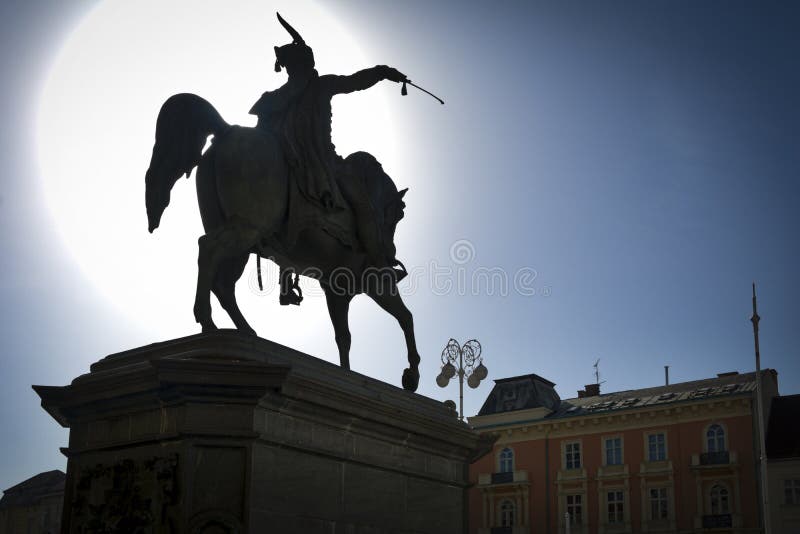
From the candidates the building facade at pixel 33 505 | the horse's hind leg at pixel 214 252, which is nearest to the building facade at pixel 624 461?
the building facade at pixel 33 505

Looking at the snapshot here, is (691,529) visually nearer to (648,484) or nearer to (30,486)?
(648,484)

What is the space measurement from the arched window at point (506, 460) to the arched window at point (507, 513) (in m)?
1.79

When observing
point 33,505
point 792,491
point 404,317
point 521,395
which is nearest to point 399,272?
point 404,317

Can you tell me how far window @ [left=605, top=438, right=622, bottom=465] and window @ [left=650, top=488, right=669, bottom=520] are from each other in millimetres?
2583

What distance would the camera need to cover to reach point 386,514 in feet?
30.3

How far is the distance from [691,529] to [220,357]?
151ft

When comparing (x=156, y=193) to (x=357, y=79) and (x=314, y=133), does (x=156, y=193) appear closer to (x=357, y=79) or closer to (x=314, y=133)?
(x=314, y=133)

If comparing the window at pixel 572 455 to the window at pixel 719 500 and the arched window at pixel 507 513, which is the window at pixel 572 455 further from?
the window at pixel 719 500

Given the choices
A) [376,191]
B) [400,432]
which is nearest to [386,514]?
[400,432]

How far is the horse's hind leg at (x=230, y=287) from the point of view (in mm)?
9297

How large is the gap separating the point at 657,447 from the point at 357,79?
4518 centimetres

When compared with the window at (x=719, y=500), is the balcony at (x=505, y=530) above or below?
below

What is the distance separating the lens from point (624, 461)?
5275 centimetres

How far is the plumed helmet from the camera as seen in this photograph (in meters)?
10.4
